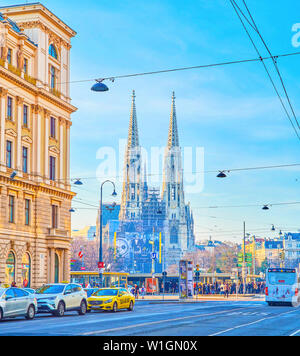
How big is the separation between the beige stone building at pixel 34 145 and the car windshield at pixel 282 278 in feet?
60.5

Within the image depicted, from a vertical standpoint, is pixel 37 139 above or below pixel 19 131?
below

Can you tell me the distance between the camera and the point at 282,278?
48688mm

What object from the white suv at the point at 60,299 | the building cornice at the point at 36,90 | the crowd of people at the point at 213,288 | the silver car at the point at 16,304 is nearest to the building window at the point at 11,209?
the building cornice at the point at 36,90

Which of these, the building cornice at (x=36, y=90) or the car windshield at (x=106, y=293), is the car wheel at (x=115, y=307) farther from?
the building cornice at (x=36, y=90)

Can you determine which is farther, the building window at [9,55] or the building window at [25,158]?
the building window at [25,158]

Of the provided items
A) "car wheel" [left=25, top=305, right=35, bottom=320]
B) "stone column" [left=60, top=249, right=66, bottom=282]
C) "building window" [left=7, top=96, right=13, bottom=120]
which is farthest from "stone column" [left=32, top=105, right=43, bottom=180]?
"car wheel" [left=25, top=305, right=35, bottom=320]

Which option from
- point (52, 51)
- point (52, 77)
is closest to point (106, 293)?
point (52, 77)

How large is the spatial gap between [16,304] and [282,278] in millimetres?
26464

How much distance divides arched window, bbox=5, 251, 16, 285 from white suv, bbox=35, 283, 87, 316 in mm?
17569

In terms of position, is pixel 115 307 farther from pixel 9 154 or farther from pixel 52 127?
pixel 52 127

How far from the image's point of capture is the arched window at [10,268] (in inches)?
1949

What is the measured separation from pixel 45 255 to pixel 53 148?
9439mm
